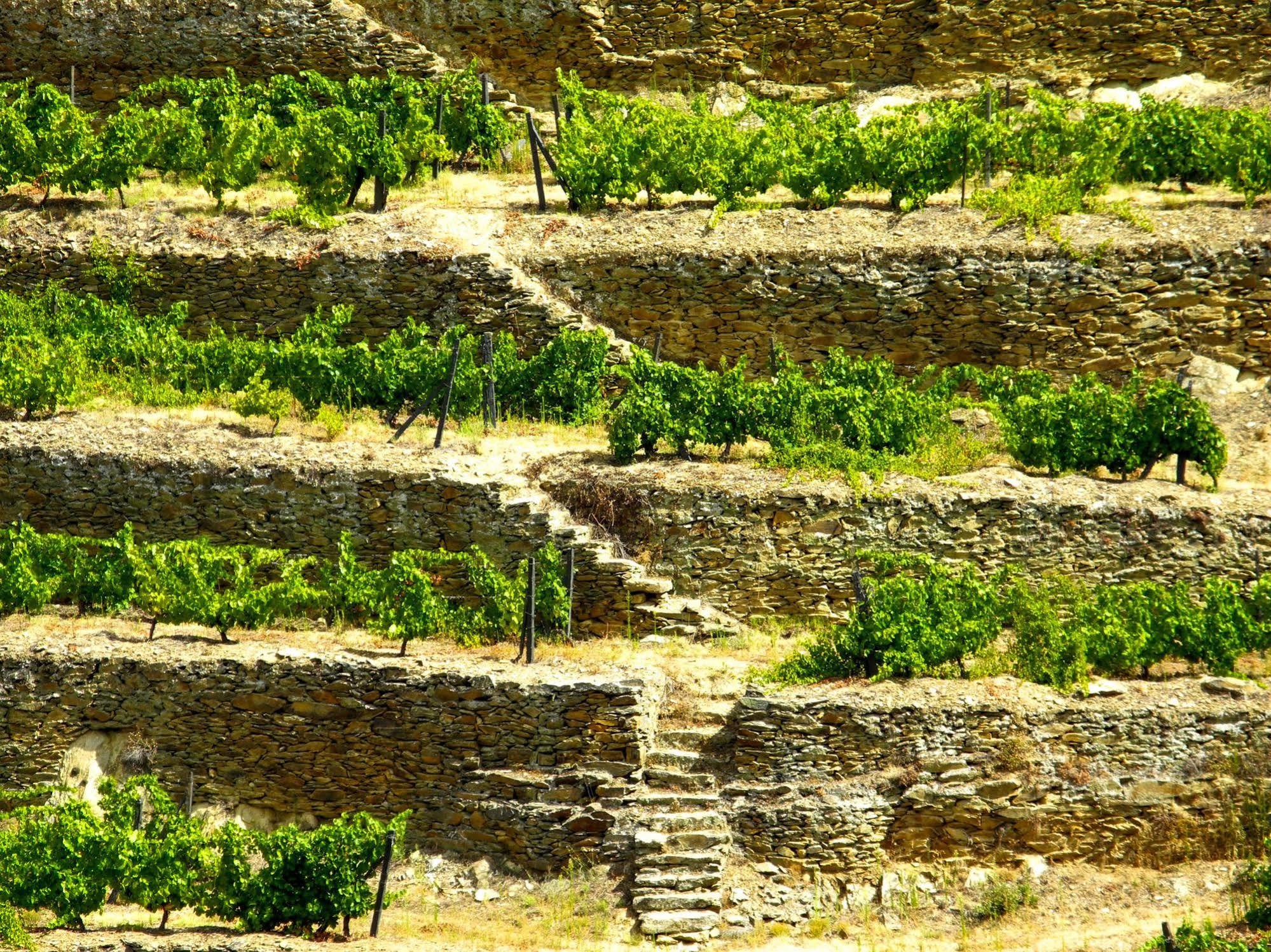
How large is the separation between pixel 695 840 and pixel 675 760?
876mm

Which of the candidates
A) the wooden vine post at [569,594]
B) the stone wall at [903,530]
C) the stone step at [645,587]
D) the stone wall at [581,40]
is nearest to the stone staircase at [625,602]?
the stone step at [645,587]

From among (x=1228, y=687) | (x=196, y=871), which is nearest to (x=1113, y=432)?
(x=1228, y=687)

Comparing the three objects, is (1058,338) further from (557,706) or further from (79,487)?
(79,487)

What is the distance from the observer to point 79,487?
19.2 metres

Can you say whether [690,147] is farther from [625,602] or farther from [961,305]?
[625,602]

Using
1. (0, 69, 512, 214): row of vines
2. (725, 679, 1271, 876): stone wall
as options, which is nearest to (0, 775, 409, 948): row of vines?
(725, 679, 1271, 876): stone wall

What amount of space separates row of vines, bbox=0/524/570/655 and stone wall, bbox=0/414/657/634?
0.40 meters

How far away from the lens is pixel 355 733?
653 inches

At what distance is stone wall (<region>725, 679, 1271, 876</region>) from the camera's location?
51.7 feet

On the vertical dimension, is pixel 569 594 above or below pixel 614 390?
below

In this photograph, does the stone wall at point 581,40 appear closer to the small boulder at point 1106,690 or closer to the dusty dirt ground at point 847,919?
the small boulder at point 1106,690

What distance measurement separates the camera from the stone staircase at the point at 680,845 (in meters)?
15.1

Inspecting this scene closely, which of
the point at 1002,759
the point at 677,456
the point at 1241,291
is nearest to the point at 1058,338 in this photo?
the point at 1241,291

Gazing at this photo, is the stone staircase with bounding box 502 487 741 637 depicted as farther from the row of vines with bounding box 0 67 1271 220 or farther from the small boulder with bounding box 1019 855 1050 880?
the row of vines with bounding box 0 67 1271 220
